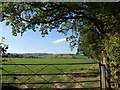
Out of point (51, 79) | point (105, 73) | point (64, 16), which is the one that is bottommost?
point (51, 79)

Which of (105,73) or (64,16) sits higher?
(64,16)

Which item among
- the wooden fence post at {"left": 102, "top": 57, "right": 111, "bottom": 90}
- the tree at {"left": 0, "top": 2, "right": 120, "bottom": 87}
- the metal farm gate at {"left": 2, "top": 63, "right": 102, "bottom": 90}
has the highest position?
the tree at {"left": 0, "top": 2, "right": 120, "bottom": 87}

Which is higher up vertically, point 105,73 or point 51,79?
point 105,73

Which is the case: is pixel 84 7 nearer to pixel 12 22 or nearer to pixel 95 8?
pixel 95 8

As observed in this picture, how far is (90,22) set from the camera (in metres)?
15.5

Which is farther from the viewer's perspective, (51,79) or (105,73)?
(51,79)

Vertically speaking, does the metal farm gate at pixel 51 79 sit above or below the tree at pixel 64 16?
below

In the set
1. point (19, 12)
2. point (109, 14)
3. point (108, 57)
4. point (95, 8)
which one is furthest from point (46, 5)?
point (108, 57)

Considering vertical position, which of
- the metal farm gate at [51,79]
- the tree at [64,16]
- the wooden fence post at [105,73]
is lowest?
the metal farm gate at [51,79]

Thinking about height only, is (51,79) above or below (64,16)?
below

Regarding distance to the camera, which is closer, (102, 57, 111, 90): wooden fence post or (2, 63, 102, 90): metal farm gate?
(102, 57, 111, 90): wooden fence post

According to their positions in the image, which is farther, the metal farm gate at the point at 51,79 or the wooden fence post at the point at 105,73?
the metal farm gate at the point at 51,79

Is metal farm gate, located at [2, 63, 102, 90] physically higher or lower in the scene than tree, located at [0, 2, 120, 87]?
lower

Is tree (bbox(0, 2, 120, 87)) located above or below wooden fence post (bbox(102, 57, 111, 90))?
above
